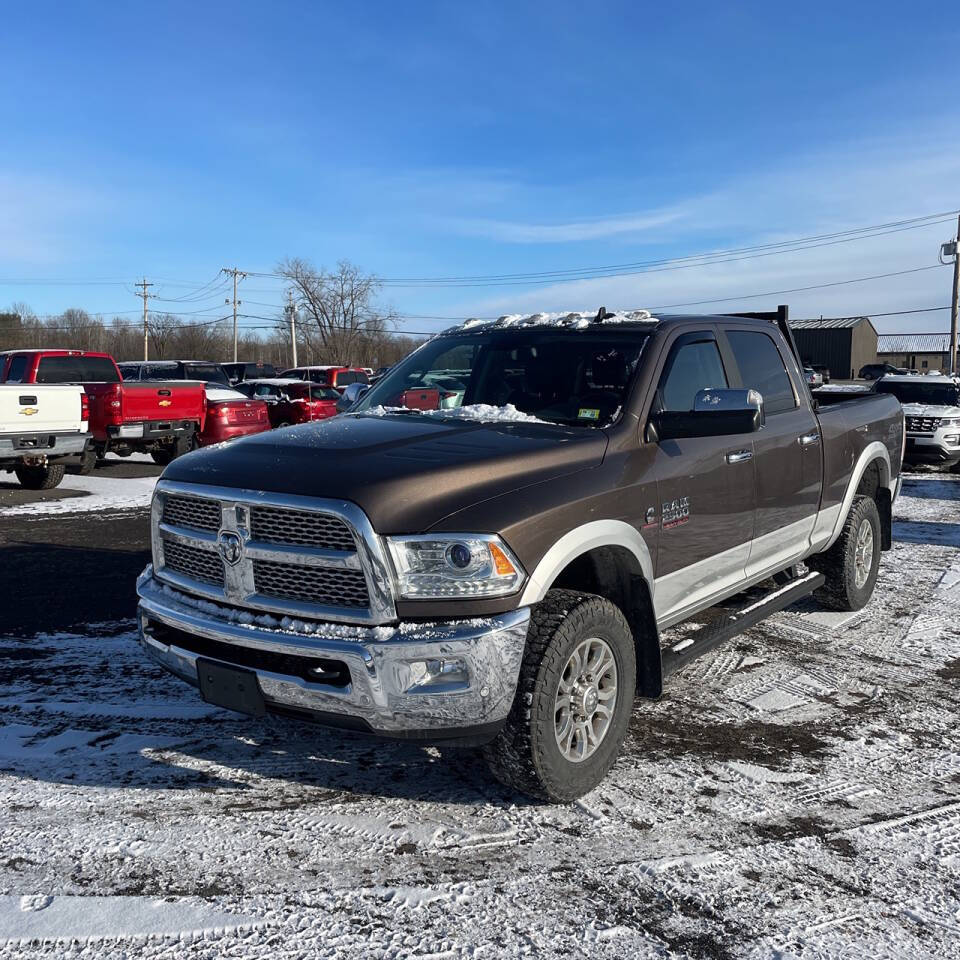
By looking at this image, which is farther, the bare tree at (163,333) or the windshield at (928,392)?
the bare tree at (163,333)

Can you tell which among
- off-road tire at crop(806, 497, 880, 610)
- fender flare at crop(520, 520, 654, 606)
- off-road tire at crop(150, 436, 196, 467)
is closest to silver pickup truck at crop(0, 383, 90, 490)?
off-road tire at crop(150, 436, 196, 467)

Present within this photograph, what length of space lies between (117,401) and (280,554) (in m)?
12.8

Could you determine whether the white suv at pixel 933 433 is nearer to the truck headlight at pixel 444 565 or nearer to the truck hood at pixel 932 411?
the truck hood at pixel 932 411

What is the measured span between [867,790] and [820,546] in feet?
8.06

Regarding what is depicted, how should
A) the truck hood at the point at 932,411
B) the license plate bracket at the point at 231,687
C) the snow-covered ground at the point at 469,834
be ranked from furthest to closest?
the truck hood at the point at 932,411, the license plate bracket at the point at 231,687, the snow-covered ground at the point at 469,834

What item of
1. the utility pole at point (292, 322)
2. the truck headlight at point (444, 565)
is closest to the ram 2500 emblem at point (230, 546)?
the truck headlight at point (444, 565)

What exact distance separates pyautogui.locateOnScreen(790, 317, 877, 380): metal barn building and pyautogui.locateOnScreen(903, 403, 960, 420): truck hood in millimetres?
68184

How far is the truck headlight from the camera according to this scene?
328 cm

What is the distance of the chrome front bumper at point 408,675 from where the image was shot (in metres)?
3.24

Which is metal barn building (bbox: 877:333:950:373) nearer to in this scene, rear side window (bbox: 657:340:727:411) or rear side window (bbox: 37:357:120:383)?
rear side window (bbox: 37:357:120:383)

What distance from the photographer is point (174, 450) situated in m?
16.9

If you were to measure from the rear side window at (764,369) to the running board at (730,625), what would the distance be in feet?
3.60

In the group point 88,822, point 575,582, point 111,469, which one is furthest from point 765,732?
point 111,469

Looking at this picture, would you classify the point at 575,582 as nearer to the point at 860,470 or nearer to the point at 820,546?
the point at 820,546
